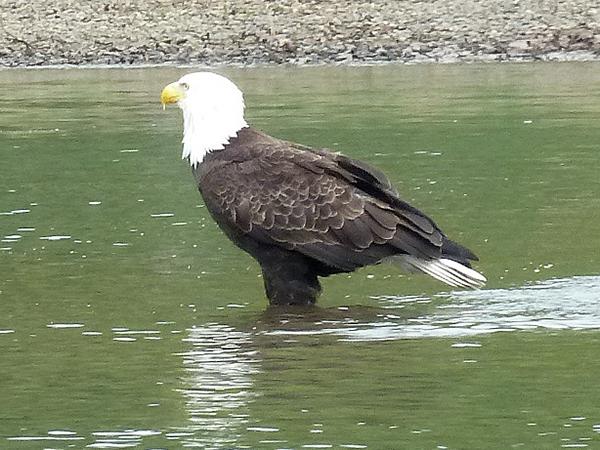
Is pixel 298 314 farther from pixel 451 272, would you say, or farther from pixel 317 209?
pixel 451 272

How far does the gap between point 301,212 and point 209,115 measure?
72 cm

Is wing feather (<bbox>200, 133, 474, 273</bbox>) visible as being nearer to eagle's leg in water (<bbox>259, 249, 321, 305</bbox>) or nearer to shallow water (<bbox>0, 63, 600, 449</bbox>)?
eagle's leg in water (<bbox>259, 249, 321, 305</bbox>)

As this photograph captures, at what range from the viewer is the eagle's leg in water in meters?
10.4

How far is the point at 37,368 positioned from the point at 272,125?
11.1 meters

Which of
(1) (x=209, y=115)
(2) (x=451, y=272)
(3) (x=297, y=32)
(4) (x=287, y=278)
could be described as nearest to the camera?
(2) (x=451, y=272)

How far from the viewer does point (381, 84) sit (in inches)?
998

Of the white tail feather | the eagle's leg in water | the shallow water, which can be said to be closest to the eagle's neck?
the eagle's leg in water

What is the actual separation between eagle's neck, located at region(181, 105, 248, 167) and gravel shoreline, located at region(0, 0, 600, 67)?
18360mm

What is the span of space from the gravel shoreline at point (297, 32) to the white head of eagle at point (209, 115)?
18296 millimetres

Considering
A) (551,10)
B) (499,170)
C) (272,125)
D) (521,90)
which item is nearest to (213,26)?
(551,10)

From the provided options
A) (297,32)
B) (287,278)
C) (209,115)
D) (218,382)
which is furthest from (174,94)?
(297,32)

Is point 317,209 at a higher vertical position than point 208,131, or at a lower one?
lower

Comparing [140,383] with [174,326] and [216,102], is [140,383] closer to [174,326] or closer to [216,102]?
[174,326]

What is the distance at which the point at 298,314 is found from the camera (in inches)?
404
